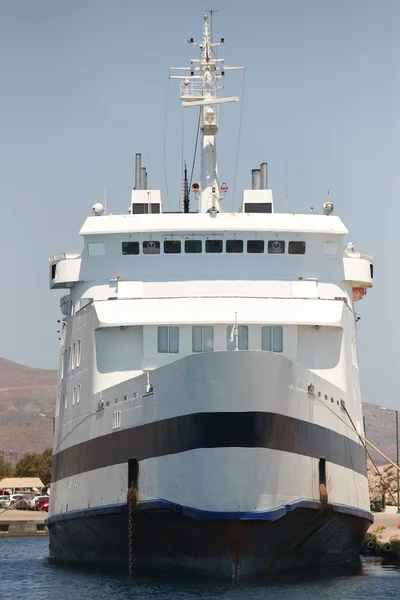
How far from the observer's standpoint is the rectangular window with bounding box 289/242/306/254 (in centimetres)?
2939

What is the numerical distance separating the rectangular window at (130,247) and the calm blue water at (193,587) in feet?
26.7

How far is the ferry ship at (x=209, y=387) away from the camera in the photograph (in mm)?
22422

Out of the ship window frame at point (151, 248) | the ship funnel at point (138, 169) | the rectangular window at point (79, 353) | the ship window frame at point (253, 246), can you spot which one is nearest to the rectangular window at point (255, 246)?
the ship window frame at point (253, 246)

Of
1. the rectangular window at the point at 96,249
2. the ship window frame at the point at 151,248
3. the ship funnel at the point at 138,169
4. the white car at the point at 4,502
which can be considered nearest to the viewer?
the ship window frame at the point at 151,248

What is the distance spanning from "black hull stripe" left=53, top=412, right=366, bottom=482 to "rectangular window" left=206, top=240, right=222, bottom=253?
5.88 metres

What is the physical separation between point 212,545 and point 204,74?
15.4 m

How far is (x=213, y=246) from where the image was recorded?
96.1ft

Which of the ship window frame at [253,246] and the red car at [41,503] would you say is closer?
the ship window frame at [253,246]

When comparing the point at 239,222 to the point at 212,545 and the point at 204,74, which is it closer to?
the point at 204,74

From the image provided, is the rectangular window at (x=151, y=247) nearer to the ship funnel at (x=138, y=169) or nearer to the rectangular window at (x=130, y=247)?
the rectangular window at (x=130, y=247)

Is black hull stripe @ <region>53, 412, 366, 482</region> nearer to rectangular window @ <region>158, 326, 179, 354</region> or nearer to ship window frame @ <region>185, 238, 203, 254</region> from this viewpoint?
rectangular window @ <region>158, 326, 179, 354</region>

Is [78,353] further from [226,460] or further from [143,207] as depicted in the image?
[226,460]

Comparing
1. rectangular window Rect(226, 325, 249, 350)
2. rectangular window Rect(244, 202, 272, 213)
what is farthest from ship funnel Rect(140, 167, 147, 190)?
rectangular window Rect(226, 325, 249, 350)

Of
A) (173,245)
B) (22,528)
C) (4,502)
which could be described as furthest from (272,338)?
(4,502)
